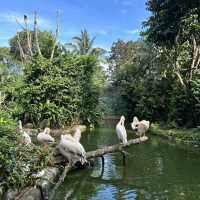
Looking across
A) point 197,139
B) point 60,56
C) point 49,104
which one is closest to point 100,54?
point 60,56

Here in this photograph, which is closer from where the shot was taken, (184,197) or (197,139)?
(184,197)

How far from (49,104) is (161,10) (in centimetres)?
986

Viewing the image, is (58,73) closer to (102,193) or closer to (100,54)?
(100,54)

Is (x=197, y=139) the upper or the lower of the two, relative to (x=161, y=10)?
lower

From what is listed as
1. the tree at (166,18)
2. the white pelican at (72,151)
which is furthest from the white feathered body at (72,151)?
the tree at (166,18)

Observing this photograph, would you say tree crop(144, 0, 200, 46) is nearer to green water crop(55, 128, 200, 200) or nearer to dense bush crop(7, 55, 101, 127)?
dense bush crop(7, 55, 101, 127)

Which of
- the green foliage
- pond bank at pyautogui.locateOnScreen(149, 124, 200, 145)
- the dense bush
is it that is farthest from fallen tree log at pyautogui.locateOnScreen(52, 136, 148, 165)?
the dense bush

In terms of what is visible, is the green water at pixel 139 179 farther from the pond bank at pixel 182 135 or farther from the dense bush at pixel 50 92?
the dense bush at pixel 50 92

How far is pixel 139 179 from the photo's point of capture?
45.6 feet

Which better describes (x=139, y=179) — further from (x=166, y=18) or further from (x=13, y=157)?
(x=166, y=18)

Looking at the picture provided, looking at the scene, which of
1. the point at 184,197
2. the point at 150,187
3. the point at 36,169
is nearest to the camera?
the point at 36,169

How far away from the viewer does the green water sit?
39.3ft

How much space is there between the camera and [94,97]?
36719mm

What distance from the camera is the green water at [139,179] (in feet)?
39.3
